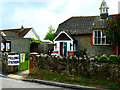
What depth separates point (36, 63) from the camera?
1085 cm

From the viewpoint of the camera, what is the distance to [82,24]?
20109mm

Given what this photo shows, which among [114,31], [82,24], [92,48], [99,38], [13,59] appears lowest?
[13,59]

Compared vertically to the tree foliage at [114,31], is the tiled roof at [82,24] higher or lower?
higher

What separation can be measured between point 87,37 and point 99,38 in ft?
5.38

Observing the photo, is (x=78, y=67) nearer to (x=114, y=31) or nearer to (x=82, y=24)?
(x=114, y=31)

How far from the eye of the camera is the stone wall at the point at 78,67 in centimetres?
829

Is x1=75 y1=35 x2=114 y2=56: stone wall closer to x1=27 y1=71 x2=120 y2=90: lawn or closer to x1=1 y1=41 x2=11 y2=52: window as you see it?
x1=1 y1=41 x2=11 y2=52: window

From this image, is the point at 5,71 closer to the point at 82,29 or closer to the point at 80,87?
the point at 80,87

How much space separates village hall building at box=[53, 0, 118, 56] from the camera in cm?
1817

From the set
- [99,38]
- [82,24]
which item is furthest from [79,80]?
[82,24]

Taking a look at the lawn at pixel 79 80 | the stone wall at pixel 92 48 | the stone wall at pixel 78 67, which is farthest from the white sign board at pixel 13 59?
the stone wall at pixel 92 48

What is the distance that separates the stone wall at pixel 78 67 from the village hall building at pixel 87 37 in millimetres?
8436

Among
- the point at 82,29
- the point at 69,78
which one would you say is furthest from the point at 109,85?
the point at 82,29

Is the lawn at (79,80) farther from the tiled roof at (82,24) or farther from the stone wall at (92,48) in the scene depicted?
the tiled roof at (82,24)
